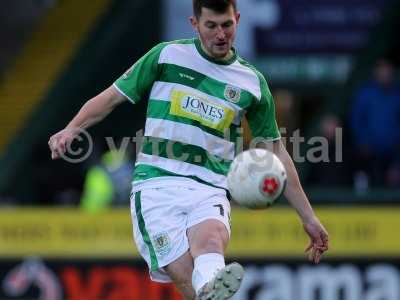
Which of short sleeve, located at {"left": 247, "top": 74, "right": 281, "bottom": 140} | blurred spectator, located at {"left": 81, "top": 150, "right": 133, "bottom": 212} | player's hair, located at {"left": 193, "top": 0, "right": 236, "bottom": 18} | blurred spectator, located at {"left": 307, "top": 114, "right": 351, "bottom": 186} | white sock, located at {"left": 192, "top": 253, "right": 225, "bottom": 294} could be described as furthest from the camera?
blurred spectator, located at {"left": 81, "top": 150, "right": 133, "bottom": 212}

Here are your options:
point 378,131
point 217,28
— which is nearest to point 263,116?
point 217,28

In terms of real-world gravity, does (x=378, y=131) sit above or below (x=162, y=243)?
below

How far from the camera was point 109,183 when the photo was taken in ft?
44.0

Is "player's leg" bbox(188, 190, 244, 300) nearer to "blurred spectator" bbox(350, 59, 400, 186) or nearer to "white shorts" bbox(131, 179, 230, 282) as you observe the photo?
"white shorts" bbox(131, 179, 230, 282)

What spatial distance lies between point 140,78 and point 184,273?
114cm

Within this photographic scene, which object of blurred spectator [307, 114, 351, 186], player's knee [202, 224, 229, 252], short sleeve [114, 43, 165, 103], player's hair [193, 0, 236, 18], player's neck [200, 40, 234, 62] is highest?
player's hair [193, 0, 236, 18]

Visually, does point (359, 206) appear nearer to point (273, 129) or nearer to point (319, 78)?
point (319, 78)

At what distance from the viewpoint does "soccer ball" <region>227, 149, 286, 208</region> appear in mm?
6840

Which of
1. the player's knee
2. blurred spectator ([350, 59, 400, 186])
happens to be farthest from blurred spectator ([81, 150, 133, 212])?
→ the player's knee

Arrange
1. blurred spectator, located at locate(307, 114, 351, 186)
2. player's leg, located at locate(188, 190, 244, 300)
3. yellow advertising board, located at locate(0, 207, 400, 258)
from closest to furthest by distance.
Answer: player's leg, located at locate(188, 190, 244, 300), yellow advertising board, located at locate(0, 207, 400, 258), blurred spectator, located at locate(307, 114, 351, 186)

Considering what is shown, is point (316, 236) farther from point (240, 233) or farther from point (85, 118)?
point (240, 233)

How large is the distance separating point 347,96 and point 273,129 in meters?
6.72

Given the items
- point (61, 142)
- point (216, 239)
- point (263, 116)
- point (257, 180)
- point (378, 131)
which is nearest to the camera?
point (257, 180)

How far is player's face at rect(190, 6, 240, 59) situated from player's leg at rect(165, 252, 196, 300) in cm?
117
